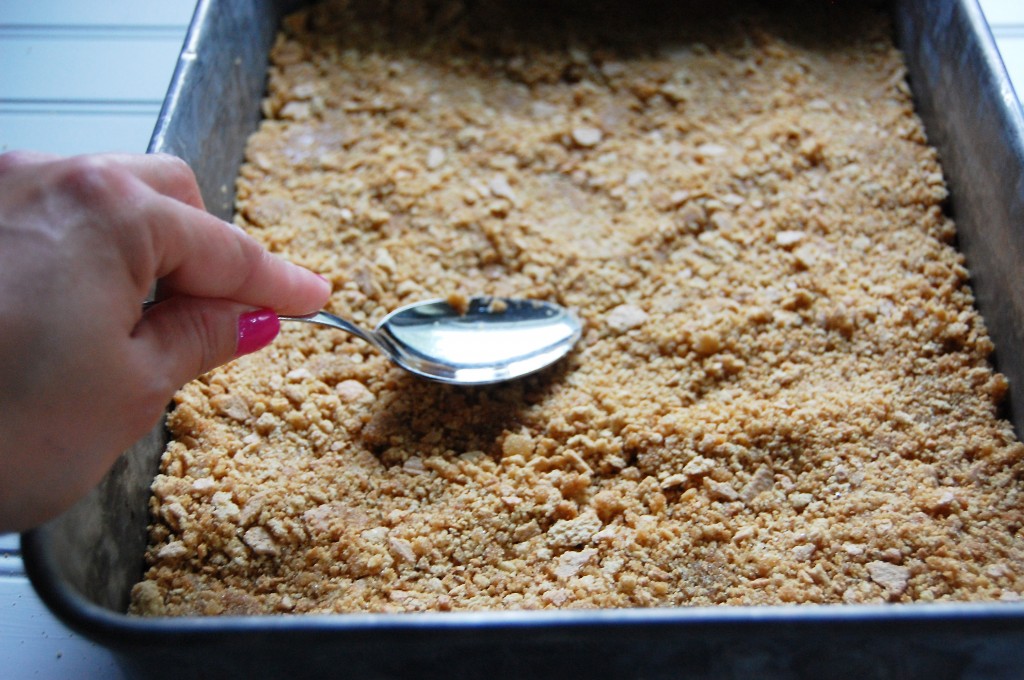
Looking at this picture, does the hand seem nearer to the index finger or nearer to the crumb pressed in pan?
the index finger

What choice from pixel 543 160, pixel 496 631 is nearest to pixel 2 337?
pixel 496 631

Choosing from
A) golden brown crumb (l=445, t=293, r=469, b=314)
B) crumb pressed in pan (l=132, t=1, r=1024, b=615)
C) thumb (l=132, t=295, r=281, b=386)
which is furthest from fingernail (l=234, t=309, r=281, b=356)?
golden brown crumb (l=445, t=293, r=469, b=314)

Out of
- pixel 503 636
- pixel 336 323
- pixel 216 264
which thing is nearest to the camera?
pixel 503 636

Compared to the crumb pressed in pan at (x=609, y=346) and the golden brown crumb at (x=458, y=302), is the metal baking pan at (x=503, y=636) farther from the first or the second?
the golden brown crumb at (x=458, y=302)

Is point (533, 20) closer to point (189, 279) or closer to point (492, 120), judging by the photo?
point (492, 120)

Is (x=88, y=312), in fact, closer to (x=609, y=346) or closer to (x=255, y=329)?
(x=255, y=329)

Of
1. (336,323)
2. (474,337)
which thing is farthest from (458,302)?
A: (336,323)

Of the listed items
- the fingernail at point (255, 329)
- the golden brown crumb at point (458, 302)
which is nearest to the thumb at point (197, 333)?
the fingernail at point (255, 329)
